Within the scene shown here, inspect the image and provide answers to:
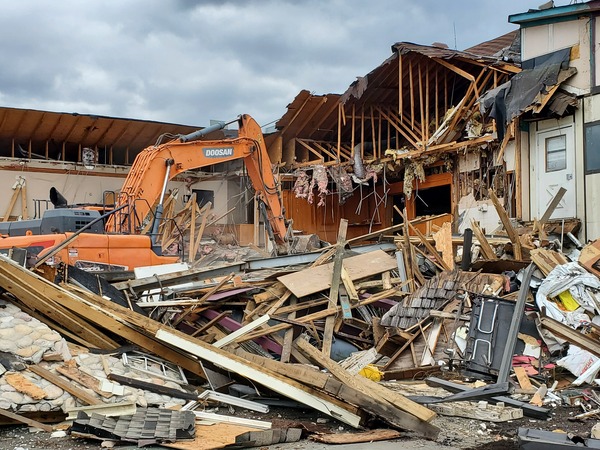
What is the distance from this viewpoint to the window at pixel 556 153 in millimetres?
13609

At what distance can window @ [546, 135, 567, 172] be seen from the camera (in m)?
13.6

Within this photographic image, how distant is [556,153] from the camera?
1378 centimetres

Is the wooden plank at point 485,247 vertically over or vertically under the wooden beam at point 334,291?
over

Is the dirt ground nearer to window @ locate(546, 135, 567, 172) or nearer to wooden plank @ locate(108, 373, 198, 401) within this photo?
wooden plank @ locate(108, 373, 198, 401)

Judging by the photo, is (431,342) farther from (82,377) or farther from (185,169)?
(185,169)

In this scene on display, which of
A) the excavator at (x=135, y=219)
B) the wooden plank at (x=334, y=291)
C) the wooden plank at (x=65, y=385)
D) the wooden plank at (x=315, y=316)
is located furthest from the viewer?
the excavator at (x=135, y=219)

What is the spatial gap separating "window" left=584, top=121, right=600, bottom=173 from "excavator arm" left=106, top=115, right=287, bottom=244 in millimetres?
6631

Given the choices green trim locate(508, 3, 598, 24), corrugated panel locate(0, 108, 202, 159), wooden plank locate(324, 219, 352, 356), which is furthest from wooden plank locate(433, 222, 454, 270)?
corrugated panel locate(0, 108, 202, 159)

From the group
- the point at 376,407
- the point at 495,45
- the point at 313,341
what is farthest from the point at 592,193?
the point at 495,45

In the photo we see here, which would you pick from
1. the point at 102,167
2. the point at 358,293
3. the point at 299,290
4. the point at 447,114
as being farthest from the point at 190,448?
the point at 102,167

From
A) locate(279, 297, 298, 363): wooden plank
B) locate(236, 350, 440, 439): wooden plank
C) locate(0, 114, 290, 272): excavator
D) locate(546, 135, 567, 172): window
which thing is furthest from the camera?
locate(546, 135, 567, 172): window

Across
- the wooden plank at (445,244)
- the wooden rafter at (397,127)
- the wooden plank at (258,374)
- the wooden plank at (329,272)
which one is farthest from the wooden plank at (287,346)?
the wooden rafter at (397,127)

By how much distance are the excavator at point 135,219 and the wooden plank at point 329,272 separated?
104 inches

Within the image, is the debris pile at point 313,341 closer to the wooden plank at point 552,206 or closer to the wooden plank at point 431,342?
the wooden plank at point 431,342
